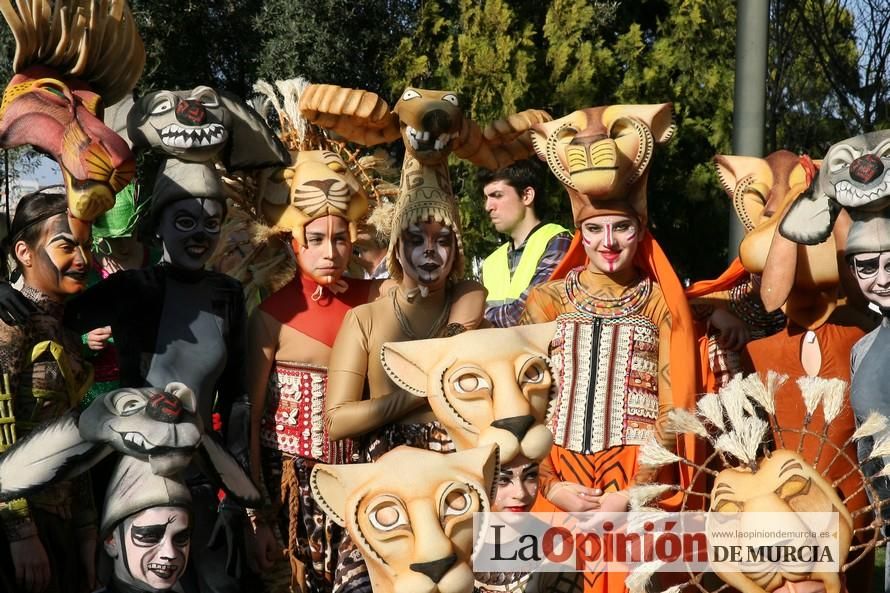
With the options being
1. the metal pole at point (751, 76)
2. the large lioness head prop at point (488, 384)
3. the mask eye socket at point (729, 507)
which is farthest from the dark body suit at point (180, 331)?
the metal pole at point (751, 76)

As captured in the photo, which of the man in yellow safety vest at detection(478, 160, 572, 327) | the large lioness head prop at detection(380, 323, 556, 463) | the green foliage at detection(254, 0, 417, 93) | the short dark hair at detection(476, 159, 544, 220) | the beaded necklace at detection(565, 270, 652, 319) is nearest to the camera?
the large lioness head prop at detection(380, 323, 556, 463)

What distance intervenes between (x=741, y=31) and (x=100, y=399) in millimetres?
3359

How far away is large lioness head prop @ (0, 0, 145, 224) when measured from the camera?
410 centimetres

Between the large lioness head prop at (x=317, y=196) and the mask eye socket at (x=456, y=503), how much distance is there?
1.77m

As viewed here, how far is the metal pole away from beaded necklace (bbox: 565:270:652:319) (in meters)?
1.34

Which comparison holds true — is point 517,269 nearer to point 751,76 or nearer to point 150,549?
point 751,76

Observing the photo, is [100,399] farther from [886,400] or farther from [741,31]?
[741,31]

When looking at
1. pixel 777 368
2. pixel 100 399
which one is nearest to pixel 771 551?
pixel 777 368

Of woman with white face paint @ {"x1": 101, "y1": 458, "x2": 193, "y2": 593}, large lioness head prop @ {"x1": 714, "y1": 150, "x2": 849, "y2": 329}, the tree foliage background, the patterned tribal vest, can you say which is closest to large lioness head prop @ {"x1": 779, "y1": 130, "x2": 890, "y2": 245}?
large lioness head prop @ {"x1": 714, "y1": 150, "x2": 849, "y2": 329}

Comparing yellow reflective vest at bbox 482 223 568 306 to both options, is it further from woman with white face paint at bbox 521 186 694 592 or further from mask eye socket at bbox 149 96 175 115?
mask eye socket at bbox 149 96 175 115

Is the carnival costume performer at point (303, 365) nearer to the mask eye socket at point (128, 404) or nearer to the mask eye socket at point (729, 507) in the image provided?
the mask eye socket at point (128, 404)

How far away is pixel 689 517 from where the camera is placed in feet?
12.8

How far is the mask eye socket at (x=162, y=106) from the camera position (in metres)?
4.46

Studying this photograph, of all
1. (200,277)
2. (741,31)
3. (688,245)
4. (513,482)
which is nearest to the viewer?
(513,482)
